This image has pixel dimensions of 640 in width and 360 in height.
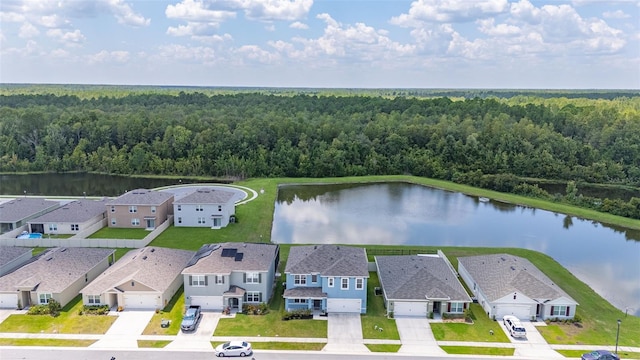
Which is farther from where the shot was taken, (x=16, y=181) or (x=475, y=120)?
(x=475, y=120)

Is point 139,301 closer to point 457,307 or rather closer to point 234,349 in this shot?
point 234,349

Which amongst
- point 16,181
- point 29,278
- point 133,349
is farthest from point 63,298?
point 16,181

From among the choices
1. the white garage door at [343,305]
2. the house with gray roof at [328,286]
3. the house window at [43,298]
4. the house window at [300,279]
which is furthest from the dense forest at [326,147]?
the house window at [43,298]

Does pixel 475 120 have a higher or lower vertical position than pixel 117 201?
higher

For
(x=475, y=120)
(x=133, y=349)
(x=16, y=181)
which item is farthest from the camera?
(x=475, y=120)

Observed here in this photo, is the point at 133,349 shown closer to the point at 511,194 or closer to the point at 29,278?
the point at 29,278

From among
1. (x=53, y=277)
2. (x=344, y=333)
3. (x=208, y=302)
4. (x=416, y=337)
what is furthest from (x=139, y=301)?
(x=416, y=337)
